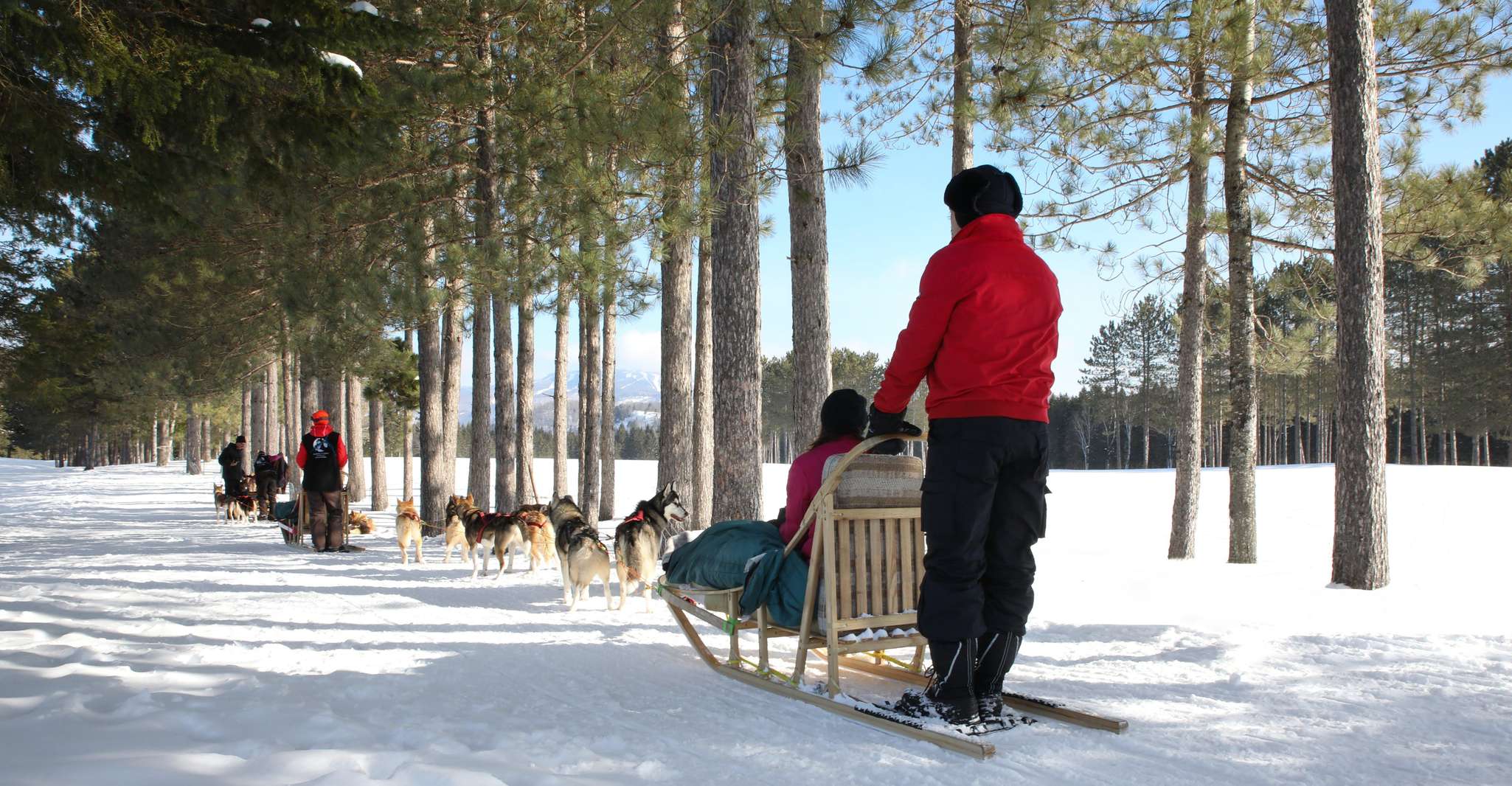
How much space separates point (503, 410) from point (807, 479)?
12.1 metres

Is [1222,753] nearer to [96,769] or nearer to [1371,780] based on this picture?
[1371,780]

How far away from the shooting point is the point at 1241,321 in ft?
40.1

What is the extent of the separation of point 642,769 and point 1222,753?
224cm

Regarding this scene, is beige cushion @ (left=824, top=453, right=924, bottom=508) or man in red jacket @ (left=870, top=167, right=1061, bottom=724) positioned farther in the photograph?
beige cushion @ (left=824, top=453, right=924, bottom=508)

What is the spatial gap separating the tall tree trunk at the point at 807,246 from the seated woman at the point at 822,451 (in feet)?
14.3

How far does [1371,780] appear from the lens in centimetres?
326

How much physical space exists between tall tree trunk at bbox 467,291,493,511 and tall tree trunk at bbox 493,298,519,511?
6.6 inches

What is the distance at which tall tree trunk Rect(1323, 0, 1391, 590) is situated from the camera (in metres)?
7.98

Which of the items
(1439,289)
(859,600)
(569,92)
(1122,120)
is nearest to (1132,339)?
(1439,289)

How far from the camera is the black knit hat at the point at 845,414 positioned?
4.71 metres

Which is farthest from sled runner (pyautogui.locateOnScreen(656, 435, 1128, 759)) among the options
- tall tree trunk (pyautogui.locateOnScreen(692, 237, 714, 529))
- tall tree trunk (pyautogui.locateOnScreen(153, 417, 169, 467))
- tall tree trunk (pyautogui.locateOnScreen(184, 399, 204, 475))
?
tall tree trunk (pyautogui.locateOnScreen(153, 417, 169, 467))

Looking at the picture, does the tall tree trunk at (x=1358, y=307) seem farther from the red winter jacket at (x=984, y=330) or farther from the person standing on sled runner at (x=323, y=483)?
the person standing on sled runner at (x=323, y=483)

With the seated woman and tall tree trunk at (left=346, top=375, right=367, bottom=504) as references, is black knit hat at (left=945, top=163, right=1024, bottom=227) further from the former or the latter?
tall tree trunk at (left=346, top=375, right=367, bottom=504)

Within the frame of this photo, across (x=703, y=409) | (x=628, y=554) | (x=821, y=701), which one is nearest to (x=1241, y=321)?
(x=703, y=409)
